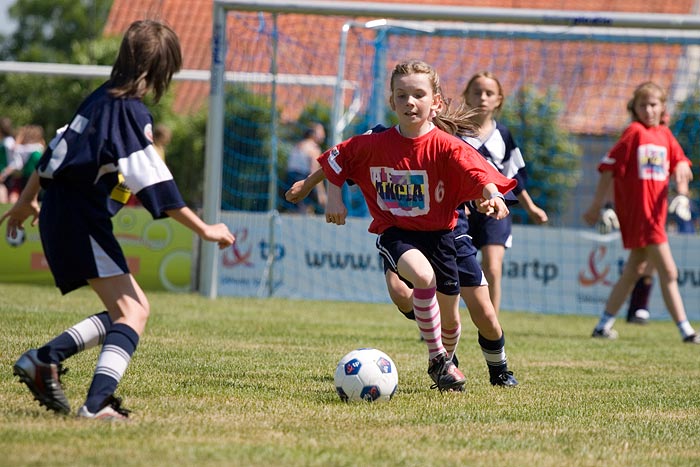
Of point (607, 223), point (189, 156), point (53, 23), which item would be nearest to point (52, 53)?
point (53, 23)

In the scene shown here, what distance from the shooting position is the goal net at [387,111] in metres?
12.1

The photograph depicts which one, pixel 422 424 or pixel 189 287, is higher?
pixel 422 424

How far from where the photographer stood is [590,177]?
21.1 metres

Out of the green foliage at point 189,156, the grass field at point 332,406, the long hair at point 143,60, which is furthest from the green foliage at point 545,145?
the long hair at point 143,60

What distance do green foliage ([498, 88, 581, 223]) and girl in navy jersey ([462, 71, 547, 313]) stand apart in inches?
380

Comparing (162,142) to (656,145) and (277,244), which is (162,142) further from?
(656,145)

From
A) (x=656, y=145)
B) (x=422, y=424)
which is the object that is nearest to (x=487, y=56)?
(x=656, y=145)

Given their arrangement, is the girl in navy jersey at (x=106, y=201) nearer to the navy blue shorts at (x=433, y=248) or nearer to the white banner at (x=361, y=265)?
the navy blue shorts at (x=433, y=248)

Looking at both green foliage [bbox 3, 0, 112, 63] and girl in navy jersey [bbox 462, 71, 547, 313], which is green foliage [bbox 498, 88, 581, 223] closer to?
girl in navy jersey [bbox 462, 71, 547, 313]

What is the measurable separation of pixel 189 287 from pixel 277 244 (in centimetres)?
111

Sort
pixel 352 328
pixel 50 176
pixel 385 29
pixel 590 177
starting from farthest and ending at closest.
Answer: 1. pixel 590 177
2. pixel 385 29
3. pixel 352 328
4. pixel 50 176

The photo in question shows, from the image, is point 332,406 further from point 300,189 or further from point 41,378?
point 41,378

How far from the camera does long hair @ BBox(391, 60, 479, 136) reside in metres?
5.60

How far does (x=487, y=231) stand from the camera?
7.48 metres
